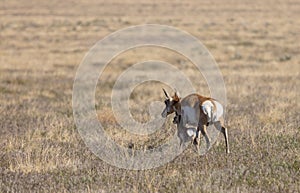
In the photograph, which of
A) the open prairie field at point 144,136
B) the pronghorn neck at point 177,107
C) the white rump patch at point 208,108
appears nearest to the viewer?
the open prairie field at point 144,136

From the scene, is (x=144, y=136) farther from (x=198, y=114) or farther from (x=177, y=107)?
(x=198, y=114)

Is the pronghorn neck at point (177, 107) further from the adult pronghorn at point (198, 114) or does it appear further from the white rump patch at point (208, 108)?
the white rump patch at point (208, 108)

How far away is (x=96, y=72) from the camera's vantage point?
23734mm

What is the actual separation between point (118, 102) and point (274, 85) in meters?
5.82

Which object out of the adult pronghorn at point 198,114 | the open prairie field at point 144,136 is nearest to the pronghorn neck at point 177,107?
the adult pronghorn at point 198,114

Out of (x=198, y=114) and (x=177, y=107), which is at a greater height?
(x=177, y=107)

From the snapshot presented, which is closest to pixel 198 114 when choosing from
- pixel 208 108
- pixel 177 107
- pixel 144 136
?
pixel 208 108

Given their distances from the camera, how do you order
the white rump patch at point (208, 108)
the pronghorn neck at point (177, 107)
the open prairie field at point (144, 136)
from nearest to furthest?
the open prairie field at point (144, 136)
the white rump patch at point (208, 108)
the pronghorn neck at point (177, 107)

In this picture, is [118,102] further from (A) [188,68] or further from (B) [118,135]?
(A) [188,68]

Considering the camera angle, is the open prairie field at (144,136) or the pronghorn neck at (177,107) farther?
the pronghorn neck at (177,107)

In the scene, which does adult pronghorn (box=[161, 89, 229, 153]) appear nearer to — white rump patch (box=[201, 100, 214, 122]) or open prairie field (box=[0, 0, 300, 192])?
white rump patch (box=[201, 100, 214, 122])

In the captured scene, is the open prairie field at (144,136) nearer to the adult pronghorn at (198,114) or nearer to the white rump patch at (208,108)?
the adult pronghorn at (198,114)

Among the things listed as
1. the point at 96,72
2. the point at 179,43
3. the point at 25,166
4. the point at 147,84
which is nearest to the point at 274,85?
the point at 147,84

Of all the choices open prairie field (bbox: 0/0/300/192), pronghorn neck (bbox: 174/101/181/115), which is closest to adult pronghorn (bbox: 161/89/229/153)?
pronghorn neck (bbox: 174/101/181/115)
